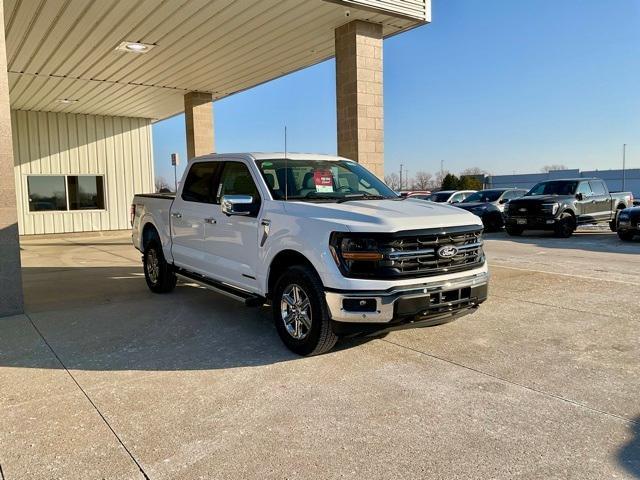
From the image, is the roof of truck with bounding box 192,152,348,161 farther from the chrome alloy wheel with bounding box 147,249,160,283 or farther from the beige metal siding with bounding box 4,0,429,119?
the beige metal siding with bounding box 4,0,429,119

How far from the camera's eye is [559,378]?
4195 mm

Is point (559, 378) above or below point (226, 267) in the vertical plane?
below

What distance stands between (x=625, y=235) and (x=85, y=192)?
1916 centimetres

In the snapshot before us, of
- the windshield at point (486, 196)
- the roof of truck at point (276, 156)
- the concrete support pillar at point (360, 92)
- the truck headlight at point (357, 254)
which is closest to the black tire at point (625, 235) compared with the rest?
the windshield at point (486, 196)

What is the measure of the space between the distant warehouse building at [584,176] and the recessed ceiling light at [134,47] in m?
56.0

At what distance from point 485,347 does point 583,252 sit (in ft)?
28.3

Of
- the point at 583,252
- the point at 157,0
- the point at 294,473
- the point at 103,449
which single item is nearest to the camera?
the point at 294,473

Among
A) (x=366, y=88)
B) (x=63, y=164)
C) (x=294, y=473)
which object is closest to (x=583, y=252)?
(x=366, y=88)

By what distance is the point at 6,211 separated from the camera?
6352mm

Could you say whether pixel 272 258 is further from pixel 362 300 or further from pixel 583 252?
pixel 583 252

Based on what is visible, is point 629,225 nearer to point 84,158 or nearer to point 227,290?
point 227,290

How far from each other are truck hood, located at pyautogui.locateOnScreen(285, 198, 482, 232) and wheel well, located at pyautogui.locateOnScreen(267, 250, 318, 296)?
0.39 m

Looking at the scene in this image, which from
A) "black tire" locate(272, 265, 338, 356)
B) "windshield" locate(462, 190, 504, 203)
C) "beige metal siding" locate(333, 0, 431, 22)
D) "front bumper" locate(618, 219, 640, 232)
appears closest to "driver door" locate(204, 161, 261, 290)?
"black tire" locate(272, 265, 338, 356)

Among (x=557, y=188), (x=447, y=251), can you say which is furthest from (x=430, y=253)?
(x=557, y=188)
